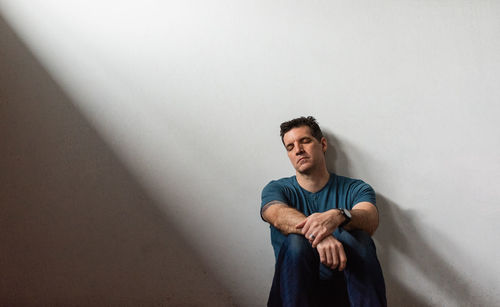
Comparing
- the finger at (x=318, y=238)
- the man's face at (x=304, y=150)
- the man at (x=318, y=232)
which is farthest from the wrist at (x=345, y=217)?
the man's face at (x=304, y=150)

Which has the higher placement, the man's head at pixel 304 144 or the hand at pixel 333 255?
the man's head at pixel 304 144

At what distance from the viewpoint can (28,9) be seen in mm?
1938

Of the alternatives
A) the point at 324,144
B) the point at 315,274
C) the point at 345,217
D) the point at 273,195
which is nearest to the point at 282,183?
the point at 273,195

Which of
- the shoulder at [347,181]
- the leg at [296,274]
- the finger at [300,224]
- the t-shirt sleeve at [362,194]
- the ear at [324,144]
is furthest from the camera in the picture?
the ear at [324,144]

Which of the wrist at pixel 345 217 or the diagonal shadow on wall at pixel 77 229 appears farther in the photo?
the diagonal shadow on wall at pixel 77 229

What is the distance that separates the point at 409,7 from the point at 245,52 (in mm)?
949

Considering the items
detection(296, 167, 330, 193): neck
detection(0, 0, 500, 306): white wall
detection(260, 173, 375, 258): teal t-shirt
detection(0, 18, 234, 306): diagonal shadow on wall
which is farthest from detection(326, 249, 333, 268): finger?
detection(0, 18, 234, 306): diagonal shadow on wall

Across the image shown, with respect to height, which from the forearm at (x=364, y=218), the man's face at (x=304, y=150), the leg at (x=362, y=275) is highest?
the man's face at (x=304, y=150)

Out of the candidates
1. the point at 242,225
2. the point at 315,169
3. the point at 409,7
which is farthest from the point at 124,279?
the point at 409,7

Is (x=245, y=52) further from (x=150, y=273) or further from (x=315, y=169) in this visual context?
(x=150, y=273)

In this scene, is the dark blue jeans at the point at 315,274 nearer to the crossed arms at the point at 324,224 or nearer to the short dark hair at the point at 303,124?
the crossed arms at the point at 324,224

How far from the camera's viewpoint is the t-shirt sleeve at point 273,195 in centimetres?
157

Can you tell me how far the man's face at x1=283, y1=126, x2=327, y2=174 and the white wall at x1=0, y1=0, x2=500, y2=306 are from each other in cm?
18

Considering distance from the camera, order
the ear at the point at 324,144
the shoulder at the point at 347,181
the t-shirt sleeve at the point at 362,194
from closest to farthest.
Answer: the t-shirt sleeve at the point at 362,194 < the shoulder at the point at 347,181 < the ear at the point at 324,144
